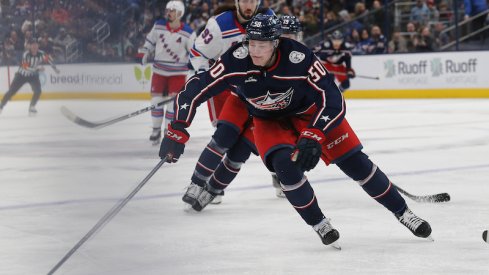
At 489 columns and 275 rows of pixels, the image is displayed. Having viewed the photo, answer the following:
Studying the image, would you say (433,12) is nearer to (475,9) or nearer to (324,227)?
→ (475,9)

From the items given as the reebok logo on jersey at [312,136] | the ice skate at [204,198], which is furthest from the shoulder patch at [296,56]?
the ice skate at [204,198]

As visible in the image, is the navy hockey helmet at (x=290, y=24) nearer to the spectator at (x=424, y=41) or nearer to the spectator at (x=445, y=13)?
the spectator at (x=424, y=41)

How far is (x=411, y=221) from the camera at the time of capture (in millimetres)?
3336

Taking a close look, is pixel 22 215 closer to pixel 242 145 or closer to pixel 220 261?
pixel 242 145

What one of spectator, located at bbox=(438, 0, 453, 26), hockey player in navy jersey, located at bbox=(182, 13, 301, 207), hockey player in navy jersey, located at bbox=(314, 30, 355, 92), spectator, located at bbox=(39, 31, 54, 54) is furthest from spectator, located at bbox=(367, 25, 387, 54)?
spectator, located at bbox=(39, 31, 54, 54)

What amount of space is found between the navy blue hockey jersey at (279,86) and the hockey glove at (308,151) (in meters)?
0.08

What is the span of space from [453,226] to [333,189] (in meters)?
1.36

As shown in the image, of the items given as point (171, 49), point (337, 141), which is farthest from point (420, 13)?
point (337, 141)

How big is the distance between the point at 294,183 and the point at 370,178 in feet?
0.99

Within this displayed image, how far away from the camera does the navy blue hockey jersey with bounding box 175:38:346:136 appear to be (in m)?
3.18

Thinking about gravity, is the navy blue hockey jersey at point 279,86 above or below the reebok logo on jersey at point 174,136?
above

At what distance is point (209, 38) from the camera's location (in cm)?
507

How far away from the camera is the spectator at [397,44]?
1433cm

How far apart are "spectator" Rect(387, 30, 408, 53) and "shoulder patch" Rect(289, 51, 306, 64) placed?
1135cm
